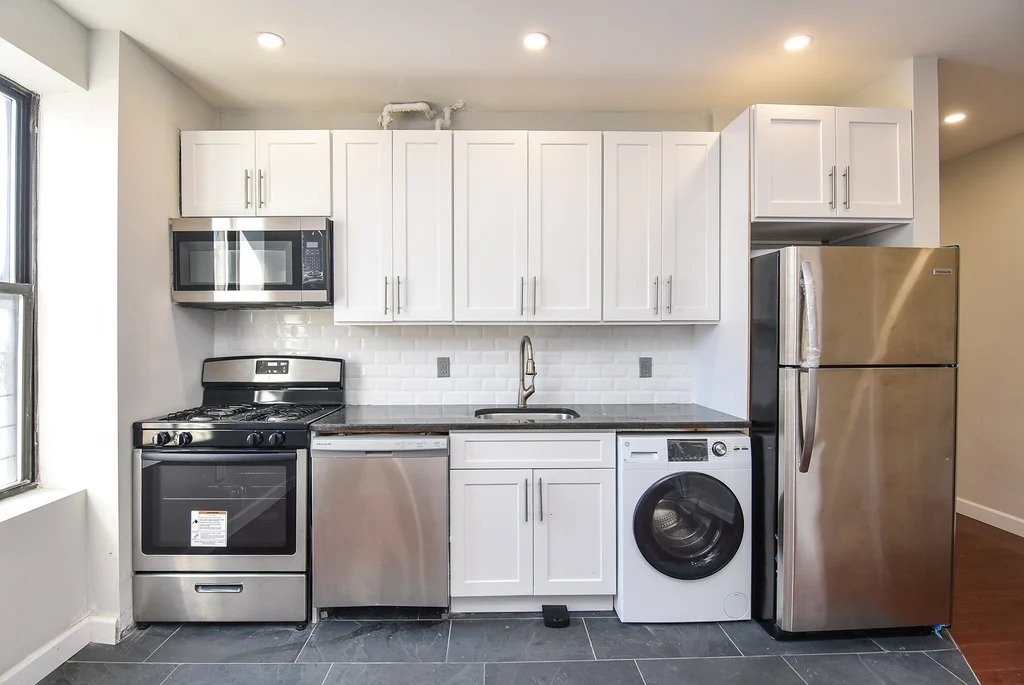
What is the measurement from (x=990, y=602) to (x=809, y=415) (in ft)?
5.16

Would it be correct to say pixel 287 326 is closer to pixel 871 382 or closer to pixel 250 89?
pixel 250 89

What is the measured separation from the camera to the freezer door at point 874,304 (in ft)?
7.14

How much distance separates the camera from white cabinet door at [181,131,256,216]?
8.82 ft

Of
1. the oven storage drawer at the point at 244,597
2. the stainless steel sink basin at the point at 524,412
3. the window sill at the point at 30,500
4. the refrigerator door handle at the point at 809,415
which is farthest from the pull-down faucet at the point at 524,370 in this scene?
the window sill at the point at 30,500

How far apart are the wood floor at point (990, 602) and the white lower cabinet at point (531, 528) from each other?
1520 millimetres

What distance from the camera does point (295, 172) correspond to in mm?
2703

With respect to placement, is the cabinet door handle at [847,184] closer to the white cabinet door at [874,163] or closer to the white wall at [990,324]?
the white cabinet door at [874,163]

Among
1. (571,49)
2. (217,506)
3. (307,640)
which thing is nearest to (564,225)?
(571,49)

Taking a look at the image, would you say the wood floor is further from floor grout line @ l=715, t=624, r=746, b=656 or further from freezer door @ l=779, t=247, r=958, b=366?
freezer door @ l=779, t=247, r=958, b=366

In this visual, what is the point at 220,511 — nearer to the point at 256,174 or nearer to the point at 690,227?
the point at 256,174

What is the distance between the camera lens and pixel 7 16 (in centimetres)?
187

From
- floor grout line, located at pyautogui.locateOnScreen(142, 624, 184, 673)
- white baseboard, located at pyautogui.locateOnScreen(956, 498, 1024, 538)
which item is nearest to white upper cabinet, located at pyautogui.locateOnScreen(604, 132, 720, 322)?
floor grout line, located at pyautogui.locateOnScreen(142, 624, 184, 673)

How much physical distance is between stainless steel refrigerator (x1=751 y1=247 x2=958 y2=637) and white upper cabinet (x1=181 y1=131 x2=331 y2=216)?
226cm

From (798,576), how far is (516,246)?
1.96 m
